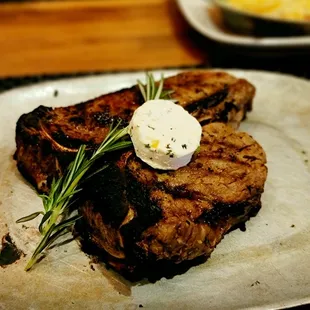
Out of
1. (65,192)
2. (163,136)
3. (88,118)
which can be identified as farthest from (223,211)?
(88,118)

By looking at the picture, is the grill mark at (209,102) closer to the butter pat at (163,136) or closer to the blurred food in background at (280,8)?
the butter pat at (163,136)

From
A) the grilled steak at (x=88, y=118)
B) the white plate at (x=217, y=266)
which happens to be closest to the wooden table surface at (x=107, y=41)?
the white plate at (x=217, y=266)

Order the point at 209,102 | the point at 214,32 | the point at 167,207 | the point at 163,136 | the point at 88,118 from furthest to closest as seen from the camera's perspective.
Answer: the point at 214,32, the point at 209,102, the point at 88,118, the point at 163,136, the point at 167,207

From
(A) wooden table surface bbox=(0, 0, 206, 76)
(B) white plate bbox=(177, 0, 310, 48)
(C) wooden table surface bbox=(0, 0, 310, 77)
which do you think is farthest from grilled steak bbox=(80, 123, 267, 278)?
(A) wooden table surface bbox=(0, 0, 206, 76)

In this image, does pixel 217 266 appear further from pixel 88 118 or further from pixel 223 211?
pixel 88 118

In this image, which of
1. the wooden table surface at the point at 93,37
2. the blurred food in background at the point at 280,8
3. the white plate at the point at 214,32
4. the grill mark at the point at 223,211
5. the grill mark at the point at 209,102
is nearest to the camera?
the grill mark at the point at 223,211

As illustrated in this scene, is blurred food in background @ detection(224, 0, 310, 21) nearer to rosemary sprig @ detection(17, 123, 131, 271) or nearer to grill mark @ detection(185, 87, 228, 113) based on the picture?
grill mark @ detection(185, 87, 228, 113)

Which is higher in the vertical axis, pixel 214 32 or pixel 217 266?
pixel 217 266

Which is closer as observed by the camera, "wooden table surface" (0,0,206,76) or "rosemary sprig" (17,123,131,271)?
"rosemary sprig" (17,123,131,271)
